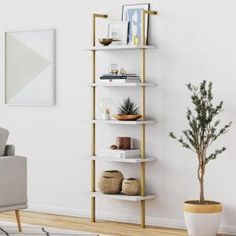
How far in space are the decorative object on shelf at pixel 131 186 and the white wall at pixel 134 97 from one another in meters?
0.18

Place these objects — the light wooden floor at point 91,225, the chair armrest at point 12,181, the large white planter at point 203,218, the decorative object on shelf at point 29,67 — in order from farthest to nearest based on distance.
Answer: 1. the decorative object on shelf at point 29,67
2. the light wooden floor at point 91,225
3. the chair armrest at point 12,181
4. the large white planter at point 203,218

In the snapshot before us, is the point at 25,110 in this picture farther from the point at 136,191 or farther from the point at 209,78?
the point at 209,78

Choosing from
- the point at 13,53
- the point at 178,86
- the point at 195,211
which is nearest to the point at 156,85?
the point at 178,86

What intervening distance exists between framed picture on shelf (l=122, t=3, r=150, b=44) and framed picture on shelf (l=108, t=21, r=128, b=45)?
0.04 metres

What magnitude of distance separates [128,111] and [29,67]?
138 cm

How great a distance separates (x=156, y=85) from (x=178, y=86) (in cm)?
22

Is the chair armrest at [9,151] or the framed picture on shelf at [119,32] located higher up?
the framed picture on shelf at [119,32]

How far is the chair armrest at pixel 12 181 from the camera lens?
6188 millimetres

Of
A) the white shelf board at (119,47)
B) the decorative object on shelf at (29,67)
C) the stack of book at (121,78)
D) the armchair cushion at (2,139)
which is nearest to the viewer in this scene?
the armchair cushion at (2,139)

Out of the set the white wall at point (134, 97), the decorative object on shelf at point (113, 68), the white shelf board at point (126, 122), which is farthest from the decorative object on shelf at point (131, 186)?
the decorative object on shelf at point (113, 68)

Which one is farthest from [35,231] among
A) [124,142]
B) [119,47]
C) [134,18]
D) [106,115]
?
[134,18]

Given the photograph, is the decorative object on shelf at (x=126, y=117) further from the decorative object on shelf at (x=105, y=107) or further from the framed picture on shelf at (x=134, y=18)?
the framed picture on shelf at (x=134, y=18)

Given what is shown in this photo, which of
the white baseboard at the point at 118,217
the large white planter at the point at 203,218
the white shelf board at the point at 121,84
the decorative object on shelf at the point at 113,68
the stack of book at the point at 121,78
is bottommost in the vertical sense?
the white baseboard at the point at 118,217

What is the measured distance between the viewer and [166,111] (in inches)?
263
